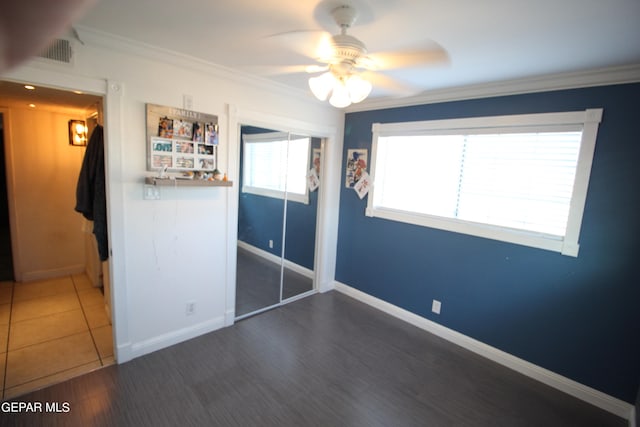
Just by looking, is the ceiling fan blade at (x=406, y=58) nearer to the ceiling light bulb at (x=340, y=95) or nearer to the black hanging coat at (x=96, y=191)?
the ceiling light bulb at (x=340, y=95)

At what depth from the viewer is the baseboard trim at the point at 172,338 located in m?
2.59

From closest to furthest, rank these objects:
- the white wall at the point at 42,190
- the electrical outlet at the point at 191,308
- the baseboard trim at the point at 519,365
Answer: the baseboard trim at the point at 519,365 → the electrical outlet at the point at 191,308 → the white wall at the point at 42,190

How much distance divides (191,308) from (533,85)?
3.41 m

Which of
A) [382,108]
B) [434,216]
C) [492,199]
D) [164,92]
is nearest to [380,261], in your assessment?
[434,216]

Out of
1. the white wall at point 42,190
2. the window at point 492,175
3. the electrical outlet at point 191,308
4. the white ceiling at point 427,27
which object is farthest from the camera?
the white wall at point 42,190

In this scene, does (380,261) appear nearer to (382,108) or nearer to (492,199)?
(492,199)

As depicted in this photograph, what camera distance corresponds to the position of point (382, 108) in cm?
356

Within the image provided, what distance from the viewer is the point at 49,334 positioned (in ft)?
9.30

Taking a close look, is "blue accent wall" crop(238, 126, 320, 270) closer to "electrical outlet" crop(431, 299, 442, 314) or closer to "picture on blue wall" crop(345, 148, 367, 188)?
"picture on blue wall" crop(345, 148, 367, 188)

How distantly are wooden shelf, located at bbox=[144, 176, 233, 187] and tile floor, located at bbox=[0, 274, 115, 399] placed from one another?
148cm

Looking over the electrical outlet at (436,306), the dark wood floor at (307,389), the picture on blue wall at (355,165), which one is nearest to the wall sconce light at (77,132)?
the dark wood floor at (307,389)

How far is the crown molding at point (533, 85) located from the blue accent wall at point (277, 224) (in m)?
1.33

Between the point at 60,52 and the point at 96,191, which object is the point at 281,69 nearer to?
the point at 60,52

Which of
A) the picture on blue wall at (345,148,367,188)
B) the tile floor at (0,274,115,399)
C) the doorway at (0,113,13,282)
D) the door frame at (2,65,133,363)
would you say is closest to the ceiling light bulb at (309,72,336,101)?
the door frame at (2,65,133,363)
